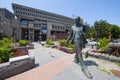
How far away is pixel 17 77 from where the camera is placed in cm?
595

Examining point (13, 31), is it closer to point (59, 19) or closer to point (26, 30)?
A: point (26, 30)

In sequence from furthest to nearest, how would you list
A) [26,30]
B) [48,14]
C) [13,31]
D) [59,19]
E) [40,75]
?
[59,19]
[48,14]
[26,30]
[13,31]
[40,75]

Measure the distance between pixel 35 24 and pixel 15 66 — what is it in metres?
48.2

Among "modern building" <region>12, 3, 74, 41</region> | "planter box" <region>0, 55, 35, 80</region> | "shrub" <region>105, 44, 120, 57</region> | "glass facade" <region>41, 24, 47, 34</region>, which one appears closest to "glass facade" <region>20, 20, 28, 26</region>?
"modern building" <region>12, 3, 74, 41</region>

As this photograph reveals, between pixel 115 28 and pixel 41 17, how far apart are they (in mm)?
33174

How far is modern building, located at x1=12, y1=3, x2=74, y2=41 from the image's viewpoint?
49.2 meters

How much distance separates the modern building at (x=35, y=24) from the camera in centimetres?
4925

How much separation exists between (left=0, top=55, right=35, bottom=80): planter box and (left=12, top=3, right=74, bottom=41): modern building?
37.2 metres

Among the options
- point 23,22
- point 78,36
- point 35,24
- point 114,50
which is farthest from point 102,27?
point 78,36

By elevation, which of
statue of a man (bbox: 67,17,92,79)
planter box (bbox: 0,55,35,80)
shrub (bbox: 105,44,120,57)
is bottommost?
planter box (bbox: 0,55,35,80)

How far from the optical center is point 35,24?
53.4 metres

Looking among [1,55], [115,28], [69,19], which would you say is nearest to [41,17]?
[69,19]

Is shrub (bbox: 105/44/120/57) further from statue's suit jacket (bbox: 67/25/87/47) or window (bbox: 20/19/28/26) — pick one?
window (bbox: 20/19/28/26)

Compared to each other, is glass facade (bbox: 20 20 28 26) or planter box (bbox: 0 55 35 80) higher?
glass facade (bbox: 20 20 28 26)
